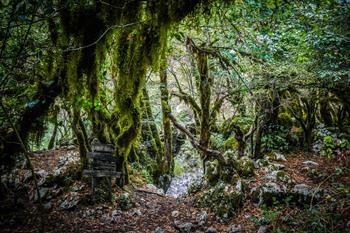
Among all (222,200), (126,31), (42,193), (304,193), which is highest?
(126,31)

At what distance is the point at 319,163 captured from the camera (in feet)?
29.3

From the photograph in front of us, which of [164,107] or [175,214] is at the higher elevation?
[164,107]

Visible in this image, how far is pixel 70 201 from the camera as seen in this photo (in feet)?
23.4

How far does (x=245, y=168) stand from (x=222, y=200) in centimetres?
134

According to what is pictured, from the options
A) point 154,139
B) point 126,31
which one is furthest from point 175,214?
point 154,139

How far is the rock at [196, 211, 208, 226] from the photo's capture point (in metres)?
6.86

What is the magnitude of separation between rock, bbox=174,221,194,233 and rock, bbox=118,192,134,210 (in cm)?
143

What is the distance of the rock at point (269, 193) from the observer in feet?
22.2

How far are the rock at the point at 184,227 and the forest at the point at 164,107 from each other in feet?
0.19

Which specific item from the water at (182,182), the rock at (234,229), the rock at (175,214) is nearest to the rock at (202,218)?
the rock at (175,214)

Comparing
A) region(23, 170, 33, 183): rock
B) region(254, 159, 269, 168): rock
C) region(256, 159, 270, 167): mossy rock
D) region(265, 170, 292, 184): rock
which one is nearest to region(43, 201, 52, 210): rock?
region(23, 170, 33, 183): rock

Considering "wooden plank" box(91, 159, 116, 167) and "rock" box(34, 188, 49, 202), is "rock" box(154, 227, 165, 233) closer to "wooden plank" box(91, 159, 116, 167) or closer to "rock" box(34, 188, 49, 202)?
"wooden plank" box(91, 159, 116, 167)

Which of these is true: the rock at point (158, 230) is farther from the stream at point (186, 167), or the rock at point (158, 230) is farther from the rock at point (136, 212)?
the stream at point (186, 167)

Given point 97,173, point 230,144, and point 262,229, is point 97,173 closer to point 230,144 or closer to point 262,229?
point 262,229
